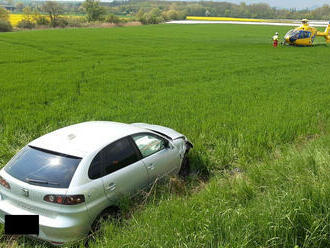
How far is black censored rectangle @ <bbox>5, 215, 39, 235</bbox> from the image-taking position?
4469 millimetres

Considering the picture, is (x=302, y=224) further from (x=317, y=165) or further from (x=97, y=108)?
(x=97, y=108)

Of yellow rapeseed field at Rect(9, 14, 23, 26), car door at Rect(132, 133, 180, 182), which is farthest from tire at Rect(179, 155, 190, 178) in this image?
yellow rapeseed field at Rect(9, 14, 23, 26)

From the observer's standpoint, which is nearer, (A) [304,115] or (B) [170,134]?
(B) [170,134]

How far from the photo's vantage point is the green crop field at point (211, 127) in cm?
378

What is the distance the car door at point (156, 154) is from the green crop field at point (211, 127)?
1.03ft

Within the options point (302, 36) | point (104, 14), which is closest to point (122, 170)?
point (302, 36)

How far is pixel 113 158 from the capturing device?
5.28m

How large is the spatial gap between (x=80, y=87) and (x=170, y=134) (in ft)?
28.7

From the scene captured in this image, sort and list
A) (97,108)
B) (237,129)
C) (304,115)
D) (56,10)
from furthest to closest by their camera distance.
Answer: (56,10) < (97,108) < (304,115) < (237,129)

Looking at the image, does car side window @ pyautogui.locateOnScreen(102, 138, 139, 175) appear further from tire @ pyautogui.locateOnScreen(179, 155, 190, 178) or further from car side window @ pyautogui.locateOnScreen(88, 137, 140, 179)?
tire @ pyautogui.locateOnScreen(179, 155, 190, 178)

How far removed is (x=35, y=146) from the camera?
515cm

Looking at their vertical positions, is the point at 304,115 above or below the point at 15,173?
below

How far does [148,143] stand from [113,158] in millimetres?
1037

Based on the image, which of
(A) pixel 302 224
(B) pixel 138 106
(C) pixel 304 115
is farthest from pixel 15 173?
(C) pixel 304 115
